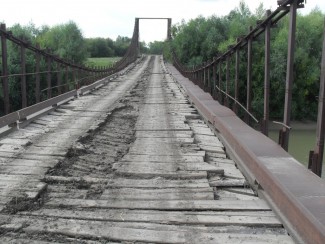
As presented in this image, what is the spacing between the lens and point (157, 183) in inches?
170

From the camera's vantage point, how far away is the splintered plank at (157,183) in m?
4.21

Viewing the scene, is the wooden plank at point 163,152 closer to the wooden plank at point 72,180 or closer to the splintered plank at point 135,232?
the wooden plank at point 72,180

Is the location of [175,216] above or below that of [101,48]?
below

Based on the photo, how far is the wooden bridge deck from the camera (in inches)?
123

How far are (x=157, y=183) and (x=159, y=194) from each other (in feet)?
1.13

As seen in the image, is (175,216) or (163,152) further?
(163,152)

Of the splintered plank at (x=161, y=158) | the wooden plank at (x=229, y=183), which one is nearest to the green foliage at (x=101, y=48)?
the splintered plank at (x=161, y=158)

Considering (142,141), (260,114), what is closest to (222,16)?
(260,114)

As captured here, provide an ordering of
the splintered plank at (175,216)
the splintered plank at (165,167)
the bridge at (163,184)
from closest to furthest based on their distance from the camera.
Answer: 1. the bridge at (163,184)
2. the splintered plank at (175,216)
3. the splintered plank at (165,167)

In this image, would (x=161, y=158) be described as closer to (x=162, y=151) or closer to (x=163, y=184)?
(x=162, y=151)

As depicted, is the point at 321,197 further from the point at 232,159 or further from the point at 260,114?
the point at 260,114

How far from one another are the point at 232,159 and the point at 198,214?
1.98 meters

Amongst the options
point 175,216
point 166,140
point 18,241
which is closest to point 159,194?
point 175,216

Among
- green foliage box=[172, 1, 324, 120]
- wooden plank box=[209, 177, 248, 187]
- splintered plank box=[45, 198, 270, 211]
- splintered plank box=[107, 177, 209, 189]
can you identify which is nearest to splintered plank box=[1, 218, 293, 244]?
splintered plank box=[45, 198, 270, 211]
